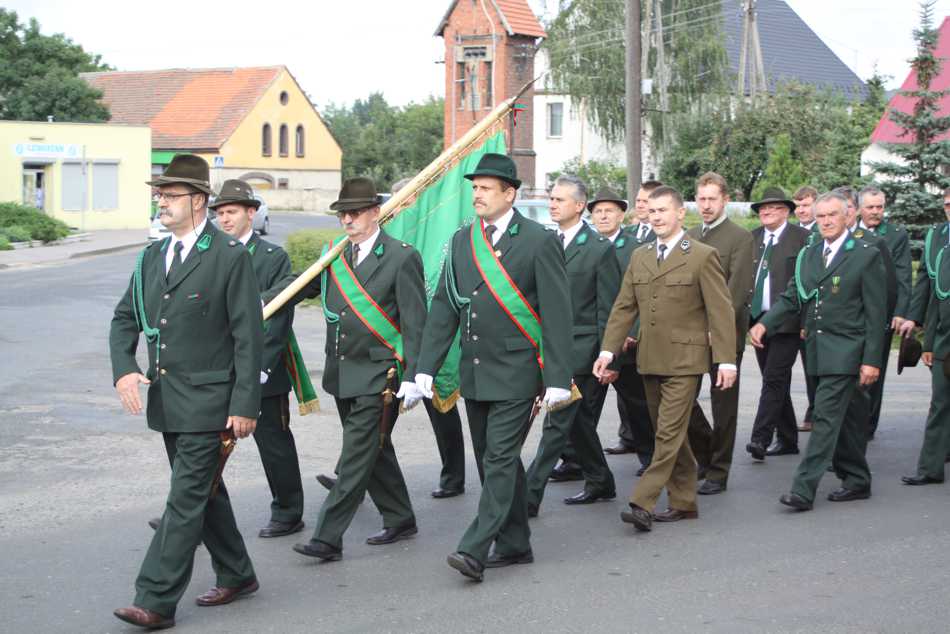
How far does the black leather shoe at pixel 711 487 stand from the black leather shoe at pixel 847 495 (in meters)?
0.72

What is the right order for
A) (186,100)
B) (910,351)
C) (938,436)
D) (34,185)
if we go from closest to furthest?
(938,436) → (910,351) → (34,185) → (186,100)

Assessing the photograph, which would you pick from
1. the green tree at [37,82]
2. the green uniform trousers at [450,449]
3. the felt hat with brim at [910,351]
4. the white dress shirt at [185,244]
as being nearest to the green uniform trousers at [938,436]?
the felt hat with brim at [910,351]

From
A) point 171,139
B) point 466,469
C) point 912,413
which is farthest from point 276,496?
point 171,139

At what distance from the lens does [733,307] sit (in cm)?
872

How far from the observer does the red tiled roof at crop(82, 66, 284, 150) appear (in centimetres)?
6981

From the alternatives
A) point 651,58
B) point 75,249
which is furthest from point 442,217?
point 651,58

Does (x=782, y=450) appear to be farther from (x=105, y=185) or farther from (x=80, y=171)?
(x=105, y=185)

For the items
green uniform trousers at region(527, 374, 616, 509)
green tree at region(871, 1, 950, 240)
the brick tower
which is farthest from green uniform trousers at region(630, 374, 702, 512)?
the brick tower

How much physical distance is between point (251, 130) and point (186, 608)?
2634 inches

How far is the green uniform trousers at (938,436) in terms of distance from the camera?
8.91m

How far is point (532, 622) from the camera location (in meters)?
5.81

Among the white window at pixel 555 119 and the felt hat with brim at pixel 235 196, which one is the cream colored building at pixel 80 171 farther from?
the felt hat with brim at pixel 235 196

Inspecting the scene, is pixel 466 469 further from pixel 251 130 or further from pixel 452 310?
pixel 251 130

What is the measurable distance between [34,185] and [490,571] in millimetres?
44928
